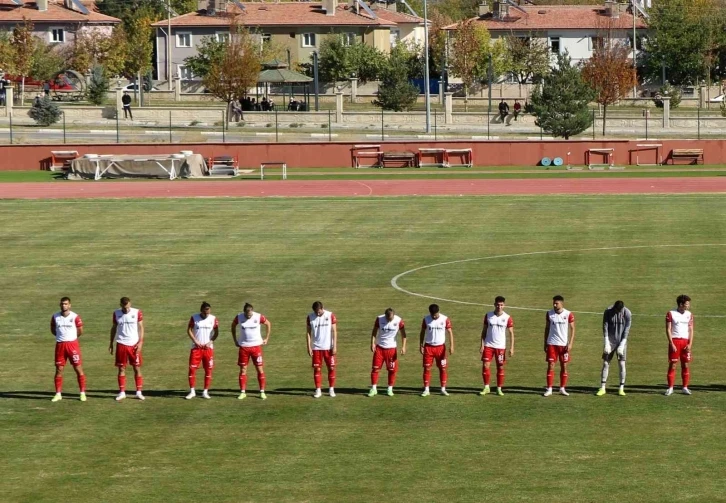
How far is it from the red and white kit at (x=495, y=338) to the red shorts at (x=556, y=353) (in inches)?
31.2

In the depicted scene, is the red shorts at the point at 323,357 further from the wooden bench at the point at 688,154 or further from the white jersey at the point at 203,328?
the wooden bench at the point at 688,154

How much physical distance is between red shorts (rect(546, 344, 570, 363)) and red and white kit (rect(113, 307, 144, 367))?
7344 millimetres

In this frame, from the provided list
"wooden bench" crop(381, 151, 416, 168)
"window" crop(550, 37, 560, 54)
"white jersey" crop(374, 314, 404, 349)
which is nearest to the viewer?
"white jersey" crop(374, 314, 404, 349)

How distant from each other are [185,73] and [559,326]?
111450 millimetres

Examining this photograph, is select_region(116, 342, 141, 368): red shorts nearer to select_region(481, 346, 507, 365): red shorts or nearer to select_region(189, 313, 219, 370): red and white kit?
select_region(189, 313, 219, 370): red and white kit

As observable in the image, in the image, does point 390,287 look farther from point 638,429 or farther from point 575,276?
point 638,429

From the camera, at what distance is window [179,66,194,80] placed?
427ft

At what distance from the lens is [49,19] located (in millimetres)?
134250

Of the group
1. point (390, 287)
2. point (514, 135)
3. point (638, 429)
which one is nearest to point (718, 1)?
point (514, 135)

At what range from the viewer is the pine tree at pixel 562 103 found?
78375mm

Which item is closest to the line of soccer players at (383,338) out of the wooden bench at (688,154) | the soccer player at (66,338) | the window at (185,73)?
the soccer player at (66,338)

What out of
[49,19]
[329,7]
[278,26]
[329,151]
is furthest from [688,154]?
[49,19]

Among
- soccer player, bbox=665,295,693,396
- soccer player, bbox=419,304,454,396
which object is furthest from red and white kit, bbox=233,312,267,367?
soccer player, bbox=665,295,693,396

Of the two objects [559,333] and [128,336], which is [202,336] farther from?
[559,333]
